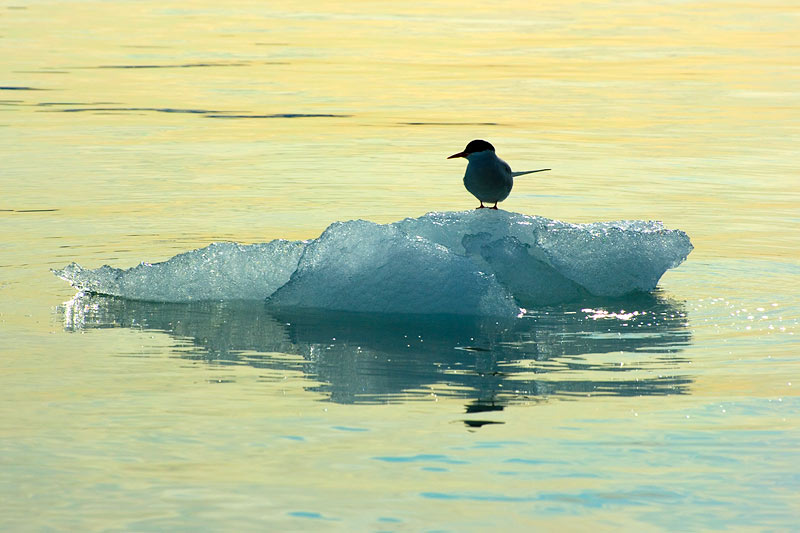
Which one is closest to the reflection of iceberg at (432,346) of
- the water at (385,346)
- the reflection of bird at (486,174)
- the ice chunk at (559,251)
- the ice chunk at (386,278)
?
the water at (385,346)

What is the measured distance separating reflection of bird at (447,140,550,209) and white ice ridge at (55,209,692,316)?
0.24 m

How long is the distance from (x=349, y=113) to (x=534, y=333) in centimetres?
1177

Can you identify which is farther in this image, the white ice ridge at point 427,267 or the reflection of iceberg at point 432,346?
the white ice ridge at point 427,267

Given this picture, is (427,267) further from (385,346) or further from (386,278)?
(385,346)

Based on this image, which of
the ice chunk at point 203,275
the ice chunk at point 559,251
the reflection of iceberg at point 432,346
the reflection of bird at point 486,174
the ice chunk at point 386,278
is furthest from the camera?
the reflection of bird at point 486,174

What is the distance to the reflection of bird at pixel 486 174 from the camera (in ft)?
27.3

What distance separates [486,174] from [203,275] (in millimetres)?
1859

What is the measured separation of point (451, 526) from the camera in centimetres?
391

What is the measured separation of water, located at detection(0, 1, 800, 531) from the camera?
4.18 meters

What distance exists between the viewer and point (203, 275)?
7.55 m

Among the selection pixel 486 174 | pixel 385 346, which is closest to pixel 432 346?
pixel 385 346

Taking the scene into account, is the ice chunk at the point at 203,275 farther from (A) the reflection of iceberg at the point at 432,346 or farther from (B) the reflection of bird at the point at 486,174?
Answer: (B) the reflection of bird at the point at 486,174

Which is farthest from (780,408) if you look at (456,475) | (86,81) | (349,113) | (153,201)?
(86,81)

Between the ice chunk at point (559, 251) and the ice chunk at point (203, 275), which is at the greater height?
the ice chunk at point (559, 251)
